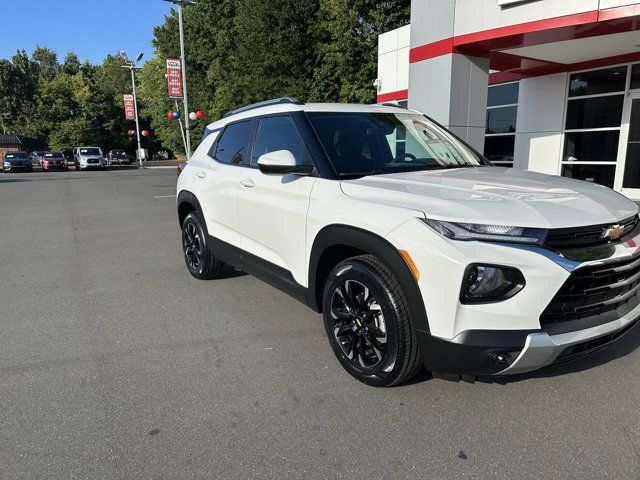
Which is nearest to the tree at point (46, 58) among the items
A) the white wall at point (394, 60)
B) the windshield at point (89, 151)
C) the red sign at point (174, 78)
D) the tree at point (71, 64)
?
the tree at point (71, 64)

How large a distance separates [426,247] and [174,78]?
1070 inches

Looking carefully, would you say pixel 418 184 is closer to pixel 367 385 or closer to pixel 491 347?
pixel 491 347

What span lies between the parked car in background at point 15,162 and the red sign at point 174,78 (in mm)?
17938

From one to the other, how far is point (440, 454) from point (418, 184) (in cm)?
153

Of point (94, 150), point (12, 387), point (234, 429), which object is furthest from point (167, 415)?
point (94, 150)

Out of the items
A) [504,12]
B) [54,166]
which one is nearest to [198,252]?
[504,12]

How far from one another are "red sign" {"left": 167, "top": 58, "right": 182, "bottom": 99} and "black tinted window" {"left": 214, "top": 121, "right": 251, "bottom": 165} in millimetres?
23774

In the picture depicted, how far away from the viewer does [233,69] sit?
34.1 metres

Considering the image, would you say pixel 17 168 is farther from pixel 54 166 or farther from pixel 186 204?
pixel 186 204

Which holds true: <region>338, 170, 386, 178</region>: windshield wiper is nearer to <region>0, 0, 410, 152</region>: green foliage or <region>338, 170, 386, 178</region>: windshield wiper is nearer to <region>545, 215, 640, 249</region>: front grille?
<region>545, 215, 640, 249</region>: front grille

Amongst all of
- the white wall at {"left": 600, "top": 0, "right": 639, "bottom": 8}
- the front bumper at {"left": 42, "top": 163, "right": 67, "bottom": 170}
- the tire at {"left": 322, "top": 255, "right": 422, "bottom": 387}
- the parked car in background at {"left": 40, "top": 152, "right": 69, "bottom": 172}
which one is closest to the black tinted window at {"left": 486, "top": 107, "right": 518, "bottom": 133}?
the white wall at {"left": 600, "top": 0, "right": 639, "bottom": 8}

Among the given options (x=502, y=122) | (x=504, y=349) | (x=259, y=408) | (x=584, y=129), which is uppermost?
(x=502, y=122)

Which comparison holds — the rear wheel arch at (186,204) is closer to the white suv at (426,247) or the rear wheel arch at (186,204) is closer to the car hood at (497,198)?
→ the white suv at (426,247)

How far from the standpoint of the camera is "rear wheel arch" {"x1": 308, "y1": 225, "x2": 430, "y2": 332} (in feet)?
8.20
